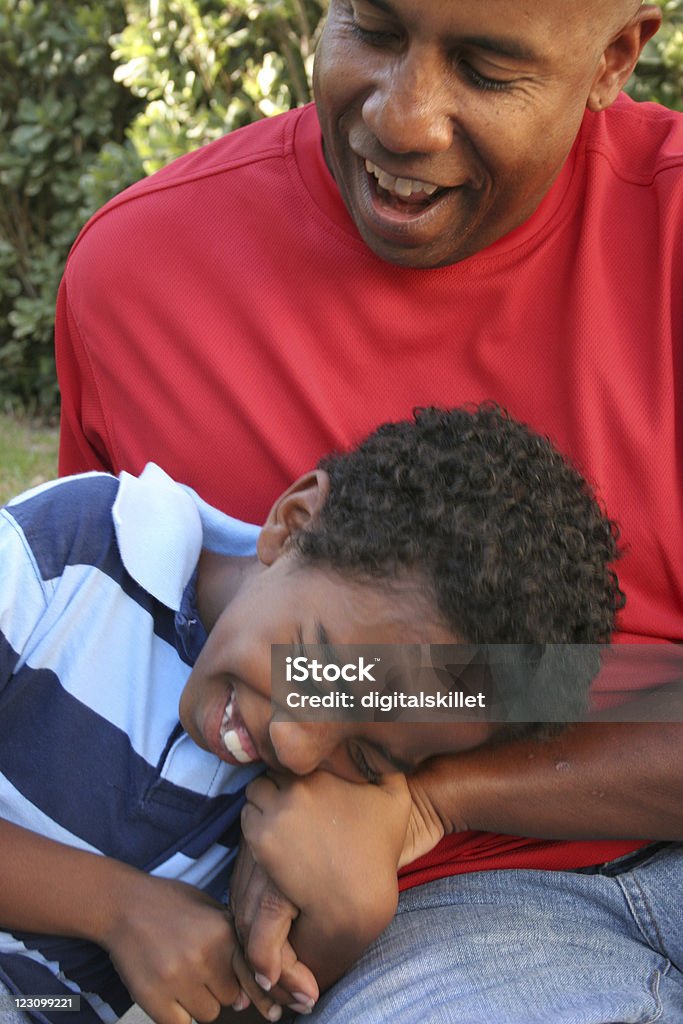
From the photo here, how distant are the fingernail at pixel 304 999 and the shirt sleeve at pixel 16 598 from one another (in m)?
0.65

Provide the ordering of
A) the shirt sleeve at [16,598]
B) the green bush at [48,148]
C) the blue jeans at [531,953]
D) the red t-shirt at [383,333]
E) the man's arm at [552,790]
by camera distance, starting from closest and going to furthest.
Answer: the blue jeans at [531,953] < the shirt sleeve at [16,598] < the man's arm at [552,790] < the red t-shirt at [383,333] < the green bush at [48,148]

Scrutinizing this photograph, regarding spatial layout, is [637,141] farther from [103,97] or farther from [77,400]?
[103,97]

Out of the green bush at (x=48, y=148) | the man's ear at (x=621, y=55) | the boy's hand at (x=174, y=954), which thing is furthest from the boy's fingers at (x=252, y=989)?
the green bush at (x=48, y=148)

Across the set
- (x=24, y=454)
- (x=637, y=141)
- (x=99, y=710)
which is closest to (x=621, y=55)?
(x=637, y=141)

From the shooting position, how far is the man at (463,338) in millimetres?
1837

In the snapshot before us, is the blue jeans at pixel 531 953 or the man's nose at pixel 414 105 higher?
the man's nose at pixel 414 105

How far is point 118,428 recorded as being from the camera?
2295 millimetres

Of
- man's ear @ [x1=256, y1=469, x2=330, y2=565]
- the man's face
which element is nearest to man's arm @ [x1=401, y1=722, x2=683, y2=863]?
man's ear @ [x1=256, y1=469, x2=330, y2=565]

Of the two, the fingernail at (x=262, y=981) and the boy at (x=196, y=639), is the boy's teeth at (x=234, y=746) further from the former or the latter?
the fingernail at (x=262, y=981)

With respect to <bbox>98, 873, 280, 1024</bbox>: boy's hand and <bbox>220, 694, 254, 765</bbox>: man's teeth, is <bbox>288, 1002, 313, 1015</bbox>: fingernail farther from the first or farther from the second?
<bbox>220, 694, 254, 765</bbox>: man's teeth

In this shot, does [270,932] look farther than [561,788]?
No

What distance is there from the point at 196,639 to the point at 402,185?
0.83 metres

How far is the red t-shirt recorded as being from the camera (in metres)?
2.09

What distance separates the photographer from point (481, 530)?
1714 mm
